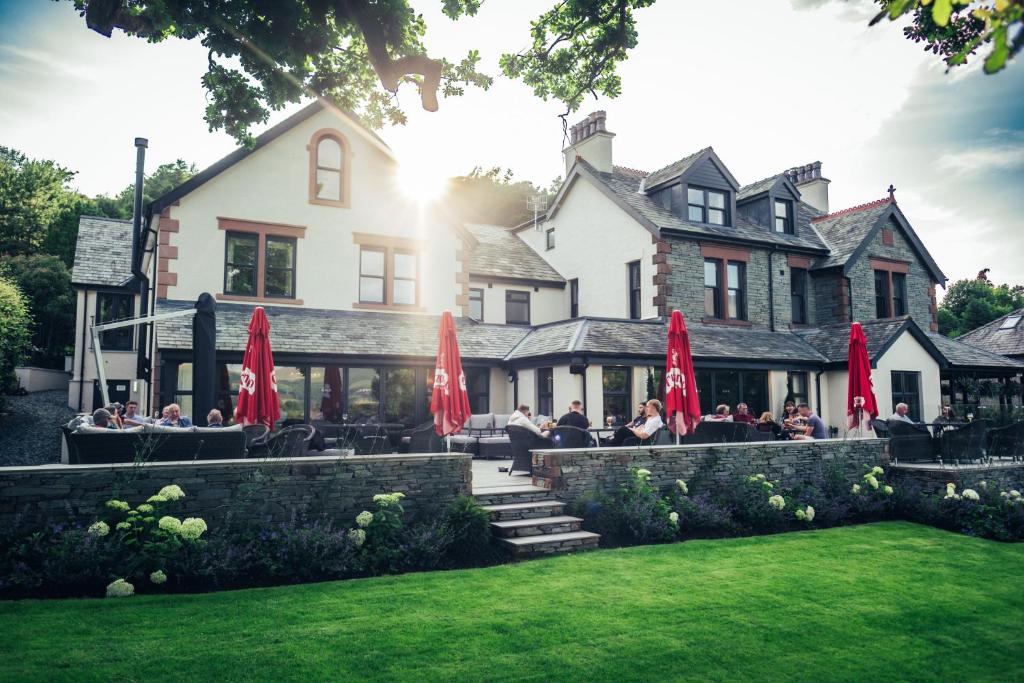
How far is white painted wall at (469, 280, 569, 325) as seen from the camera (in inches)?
965

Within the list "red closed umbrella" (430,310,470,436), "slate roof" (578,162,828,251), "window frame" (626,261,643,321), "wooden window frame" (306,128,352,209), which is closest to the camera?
"red closed umbrella" (430,310,470,436)

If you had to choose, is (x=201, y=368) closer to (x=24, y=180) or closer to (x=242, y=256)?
(x=242, y=256)

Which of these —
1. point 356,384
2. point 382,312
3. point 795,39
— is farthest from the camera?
point 382,312

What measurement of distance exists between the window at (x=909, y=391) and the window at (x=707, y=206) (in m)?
7.46

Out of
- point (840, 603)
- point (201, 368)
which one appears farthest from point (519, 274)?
point (840, 603)

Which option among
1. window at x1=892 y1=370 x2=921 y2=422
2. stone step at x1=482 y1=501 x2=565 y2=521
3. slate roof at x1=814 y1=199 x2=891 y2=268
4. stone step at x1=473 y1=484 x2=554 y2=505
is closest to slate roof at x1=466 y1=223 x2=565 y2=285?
slate roof at x1=814 y1=199 x2=891 y2=268

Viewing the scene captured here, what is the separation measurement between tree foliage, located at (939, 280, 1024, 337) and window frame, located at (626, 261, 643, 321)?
118 ft

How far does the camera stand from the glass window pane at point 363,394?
1886cm

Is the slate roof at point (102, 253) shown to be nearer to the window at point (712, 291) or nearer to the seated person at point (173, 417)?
the seated person at point (173, 417)

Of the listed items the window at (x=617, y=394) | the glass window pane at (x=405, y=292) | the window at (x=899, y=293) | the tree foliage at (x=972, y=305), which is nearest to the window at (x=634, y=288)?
the window at (x=617, y=394)

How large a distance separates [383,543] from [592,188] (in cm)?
1901

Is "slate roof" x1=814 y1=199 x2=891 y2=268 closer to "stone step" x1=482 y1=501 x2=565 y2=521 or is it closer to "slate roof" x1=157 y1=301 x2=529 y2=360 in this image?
"slate roof" x1=157 y1=301 x2=529 y2=360

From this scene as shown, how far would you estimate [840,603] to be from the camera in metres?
7.91

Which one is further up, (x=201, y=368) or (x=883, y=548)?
(x=201, y=368)
